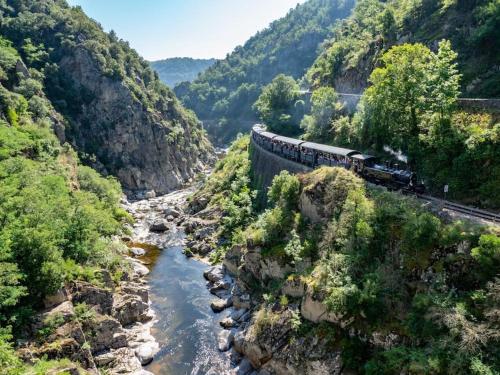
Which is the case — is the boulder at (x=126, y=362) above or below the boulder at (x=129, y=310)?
below

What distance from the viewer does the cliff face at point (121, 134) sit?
8975cm

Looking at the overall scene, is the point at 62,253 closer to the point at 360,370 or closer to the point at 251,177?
the point at 360,370

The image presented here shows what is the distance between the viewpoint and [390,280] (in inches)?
962

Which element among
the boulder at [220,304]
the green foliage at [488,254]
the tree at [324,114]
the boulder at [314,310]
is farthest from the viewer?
the tree at [324,114]

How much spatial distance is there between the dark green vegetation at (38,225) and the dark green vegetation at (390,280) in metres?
17.5

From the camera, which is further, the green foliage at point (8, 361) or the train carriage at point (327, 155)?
the train carriage at point (327, 155)

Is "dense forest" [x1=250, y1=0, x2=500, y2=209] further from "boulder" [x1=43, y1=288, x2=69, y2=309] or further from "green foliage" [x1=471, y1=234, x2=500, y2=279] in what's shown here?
"boulder" [x1=43, y1=288, x2=69, y2=309]

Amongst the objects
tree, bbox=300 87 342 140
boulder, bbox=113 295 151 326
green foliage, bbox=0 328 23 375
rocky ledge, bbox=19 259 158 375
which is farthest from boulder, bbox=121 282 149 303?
tree, bbox=300 87 342 140

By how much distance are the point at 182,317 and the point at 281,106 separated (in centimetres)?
5023

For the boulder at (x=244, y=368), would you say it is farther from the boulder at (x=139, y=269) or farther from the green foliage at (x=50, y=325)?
the boulder at (x=139, y=269)

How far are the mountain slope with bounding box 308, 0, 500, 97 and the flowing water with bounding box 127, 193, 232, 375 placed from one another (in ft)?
123

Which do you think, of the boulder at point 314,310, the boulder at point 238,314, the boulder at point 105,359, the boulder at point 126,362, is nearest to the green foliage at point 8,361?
the boulder at point 105,359

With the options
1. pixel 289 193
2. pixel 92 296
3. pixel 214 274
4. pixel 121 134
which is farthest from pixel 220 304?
pixel 121 134

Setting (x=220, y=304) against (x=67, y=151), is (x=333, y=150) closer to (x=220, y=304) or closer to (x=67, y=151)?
(x=220, y=304)
